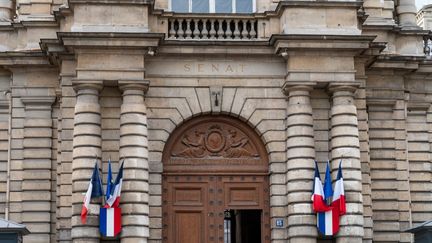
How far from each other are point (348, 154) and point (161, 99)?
524cm

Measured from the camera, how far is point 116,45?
937 inches

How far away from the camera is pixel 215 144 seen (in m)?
25.0

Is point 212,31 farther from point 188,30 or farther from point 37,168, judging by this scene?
point 37,168

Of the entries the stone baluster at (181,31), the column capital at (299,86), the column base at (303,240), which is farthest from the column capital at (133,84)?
the column base at (303,240)

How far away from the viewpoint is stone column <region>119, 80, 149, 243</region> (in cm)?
2323

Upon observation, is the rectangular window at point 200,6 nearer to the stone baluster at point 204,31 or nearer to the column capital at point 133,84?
the stone baluster at point 204,31

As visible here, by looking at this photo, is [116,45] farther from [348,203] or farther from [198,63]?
[348,203]

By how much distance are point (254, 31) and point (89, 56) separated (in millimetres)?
4668

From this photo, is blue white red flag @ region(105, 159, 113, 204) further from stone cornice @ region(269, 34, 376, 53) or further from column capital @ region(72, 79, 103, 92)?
stone cornice @ region(269, 34, 376, 53)

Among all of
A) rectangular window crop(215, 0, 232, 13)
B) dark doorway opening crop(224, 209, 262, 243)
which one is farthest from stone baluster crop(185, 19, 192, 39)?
dark doorway opening crop(224, 209, 262, 243)

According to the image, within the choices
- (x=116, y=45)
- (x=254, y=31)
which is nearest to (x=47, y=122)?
(x=116, y=45)

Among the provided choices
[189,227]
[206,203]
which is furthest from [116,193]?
[206,203]

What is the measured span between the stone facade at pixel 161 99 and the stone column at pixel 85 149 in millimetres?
31

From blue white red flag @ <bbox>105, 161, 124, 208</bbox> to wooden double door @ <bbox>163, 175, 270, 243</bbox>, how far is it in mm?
1725
